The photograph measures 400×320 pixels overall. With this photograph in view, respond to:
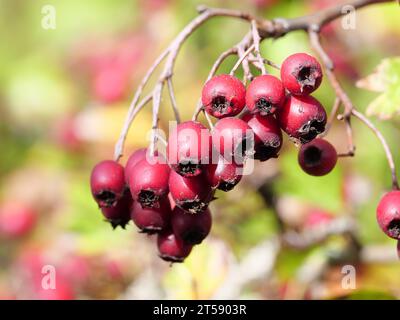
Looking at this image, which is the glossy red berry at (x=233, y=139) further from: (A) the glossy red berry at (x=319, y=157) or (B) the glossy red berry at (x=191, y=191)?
(A) the glossy red berry at (x=319, y=157)

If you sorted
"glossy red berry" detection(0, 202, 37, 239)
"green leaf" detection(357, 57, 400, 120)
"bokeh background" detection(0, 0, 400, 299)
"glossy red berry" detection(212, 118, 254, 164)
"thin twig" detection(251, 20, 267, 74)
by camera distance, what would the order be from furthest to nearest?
"glossy red berry" detection(0, 202, 37, 239) → "bokeh background" detection(0, 0, 400, 299) → "green leaf" detection(357, 57, 400, 120) → "thin twig" detection(251, 20, 267, 74) → "glossy red berry" detection(212, 118, 254, 164)

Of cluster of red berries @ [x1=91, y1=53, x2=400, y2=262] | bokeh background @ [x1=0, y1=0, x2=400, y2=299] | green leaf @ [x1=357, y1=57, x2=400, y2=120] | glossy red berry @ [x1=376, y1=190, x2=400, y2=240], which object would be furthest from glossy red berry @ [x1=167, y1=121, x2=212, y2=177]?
bokeh background @ [x1=0, y1=0, x2=400, y2=299]

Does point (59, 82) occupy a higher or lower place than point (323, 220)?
higher

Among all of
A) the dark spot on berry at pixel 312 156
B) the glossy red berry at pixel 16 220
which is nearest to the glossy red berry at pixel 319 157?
the dark spot on berry at pixel 312 156

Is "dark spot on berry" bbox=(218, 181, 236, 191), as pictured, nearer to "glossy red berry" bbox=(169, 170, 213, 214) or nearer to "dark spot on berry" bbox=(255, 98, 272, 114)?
"glossy red berry" bbox=(169, 170, 213, 214)

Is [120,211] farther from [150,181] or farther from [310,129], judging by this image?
[310,129]

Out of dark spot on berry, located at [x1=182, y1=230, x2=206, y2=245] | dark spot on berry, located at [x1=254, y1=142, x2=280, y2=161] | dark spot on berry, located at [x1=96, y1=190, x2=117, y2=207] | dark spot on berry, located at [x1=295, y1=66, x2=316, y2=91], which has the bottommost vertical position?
dark spot on berry, located at [x1=182, y1=230, x2=206, y2=245]
